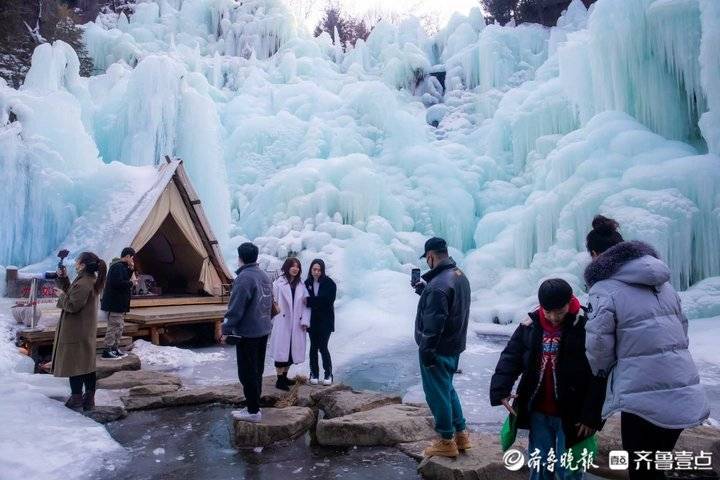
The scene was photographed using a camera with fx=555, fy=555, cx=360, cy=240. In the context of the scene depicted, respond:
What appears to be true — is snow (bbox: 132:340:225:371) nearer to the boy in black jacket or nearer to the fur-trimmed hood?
the boy in black jacket

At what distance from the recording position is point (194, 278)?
11391mm

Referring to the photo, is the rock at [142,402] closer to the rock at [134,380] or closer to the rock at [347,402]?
the rock at [134,380]

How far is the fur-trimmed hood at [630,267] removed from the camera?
7.76 feet

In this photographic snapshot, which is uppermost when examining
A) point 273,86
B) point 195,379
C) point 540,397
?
point 273,86

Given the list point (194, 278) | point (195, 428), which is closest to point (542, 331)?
point (195, 428)

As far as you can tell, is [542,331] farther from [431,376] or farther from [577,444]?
[431,376]

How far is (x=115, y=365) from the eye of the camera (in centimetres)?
674

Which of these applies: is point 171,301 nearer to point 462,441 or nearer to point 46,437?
point 46,437

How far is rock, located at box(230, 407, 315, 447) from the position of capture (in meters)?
4.24

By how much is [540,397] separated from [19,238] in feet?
41.6

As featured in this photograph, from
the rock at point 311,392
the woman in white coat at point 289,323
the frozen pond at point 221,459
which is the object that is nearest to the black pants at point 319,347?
the woman in white coat at point 289,323

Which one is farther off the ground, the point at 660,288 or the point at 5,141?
the point at 5,141

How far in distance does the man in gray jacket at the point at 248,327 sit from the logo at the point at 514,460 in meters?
2.03

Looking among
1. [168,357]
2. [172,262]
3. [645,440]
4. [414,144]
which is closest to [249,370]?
[645,440]
